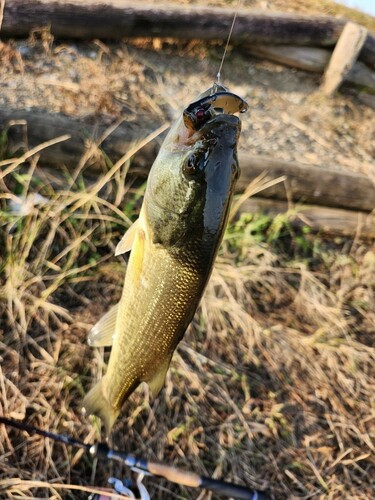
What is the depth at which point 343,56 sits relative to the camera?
5.36 metres

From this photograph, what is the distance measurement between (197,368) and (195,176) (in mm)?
2033

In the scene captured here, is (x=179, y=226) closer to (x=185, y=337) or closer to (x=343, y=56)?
(x=185, y=337)

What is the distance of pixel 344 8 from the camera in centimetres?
684

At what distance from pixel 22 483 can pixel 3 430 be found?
0.93ft

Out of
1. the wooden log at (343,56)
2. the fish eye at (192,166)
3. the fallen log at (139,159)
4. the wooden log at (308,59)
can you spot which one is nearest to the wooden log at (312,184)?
the fallen log at (139,159)

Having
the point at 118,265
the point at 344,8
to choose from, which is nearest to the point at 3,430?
the point at 118,265

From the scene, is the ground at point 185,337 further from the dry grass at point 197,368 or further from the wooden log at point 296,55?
the wooden log at point 296,55

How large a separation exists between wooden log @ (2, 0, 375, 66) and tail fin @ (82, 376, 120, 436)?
3047 mm

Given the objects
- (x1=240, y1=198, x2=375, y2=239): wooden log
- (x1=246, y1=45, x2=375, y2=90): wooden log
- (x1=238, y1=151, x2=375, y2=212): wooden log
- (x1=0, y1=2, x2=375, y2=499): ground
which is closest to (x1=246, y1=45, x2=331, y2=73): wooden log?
(x1=246, y1=45, x2=375, y2=90): wooden log

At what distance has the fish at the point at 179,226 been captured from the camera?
150 cm

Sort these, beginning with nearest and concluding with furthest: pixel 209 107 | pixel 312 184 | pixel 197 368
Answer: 1. pixel 209 107
2. pixel 197 368
3. pixel 312 184

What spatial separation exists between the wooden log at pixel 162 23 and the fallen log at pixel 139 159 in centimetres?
93

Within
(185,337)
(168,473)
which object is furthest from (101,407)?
(185,337)

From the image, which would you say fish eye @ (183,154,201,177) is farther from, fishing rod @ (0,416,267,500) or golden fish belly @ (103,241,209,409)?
fishing rod @ (0,416,267,500)
